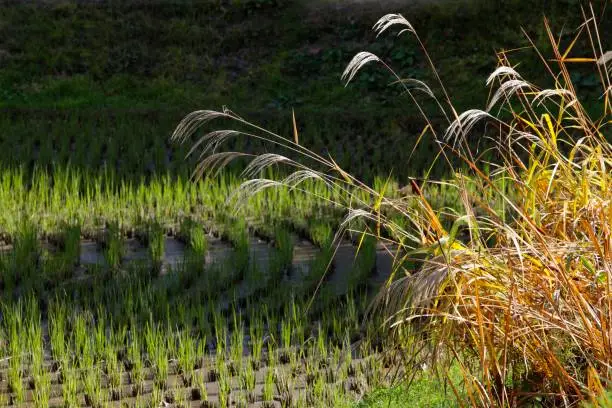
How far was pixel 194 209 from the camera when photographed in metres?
7.64

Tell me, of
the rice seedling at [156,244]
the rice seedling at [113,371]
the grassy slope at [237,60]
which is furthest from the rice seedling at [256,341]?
the grassy slope at [237,60]

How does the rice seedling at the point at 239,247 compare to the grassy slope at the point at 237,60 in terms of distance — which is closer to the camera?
the rice seedling at the point at 239,247

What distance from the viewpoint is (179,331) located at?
5098 millimetres

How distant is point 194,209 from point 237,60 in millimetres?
6096

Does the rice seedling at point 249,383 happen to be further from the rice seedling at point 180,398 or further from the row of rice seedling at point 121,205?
the row of rice seedling at point 121,205

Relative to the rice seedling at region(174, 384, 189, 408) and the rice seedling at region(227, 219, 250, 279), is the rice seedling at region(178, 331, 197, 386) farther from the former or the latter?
the rice seedling at region(227, 219, 250, 279)

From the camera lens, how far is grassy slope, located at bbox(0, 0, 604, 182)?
11250 mm

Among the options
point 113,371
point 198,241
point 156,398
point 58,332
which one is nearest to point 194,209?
point 198,241

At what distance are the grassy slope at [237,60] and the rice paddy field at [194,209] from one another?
30mm

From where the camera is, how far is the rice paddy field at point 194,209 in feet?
14.9

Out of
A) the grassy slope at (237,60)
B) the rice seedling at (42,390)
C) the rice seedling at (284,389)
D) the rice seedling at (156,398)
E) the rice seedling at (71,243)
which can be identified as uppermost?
the grassy slope at (237,60)

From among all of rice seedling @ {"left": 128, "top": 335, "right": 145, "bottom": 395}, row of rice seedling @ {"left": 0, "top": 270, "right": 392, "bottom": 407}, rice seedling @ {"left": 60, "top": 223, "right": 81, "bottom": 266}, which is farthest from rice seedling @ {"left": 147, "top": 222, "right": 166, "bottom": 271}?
rice seedling @ {"left": 128, "top": 335, "right": 145, "bottom": 395}

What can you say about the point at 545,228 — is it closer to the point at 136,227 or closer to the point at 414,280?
the point at 414,280

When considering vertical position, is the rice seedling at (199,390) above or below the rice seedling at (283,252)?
below
